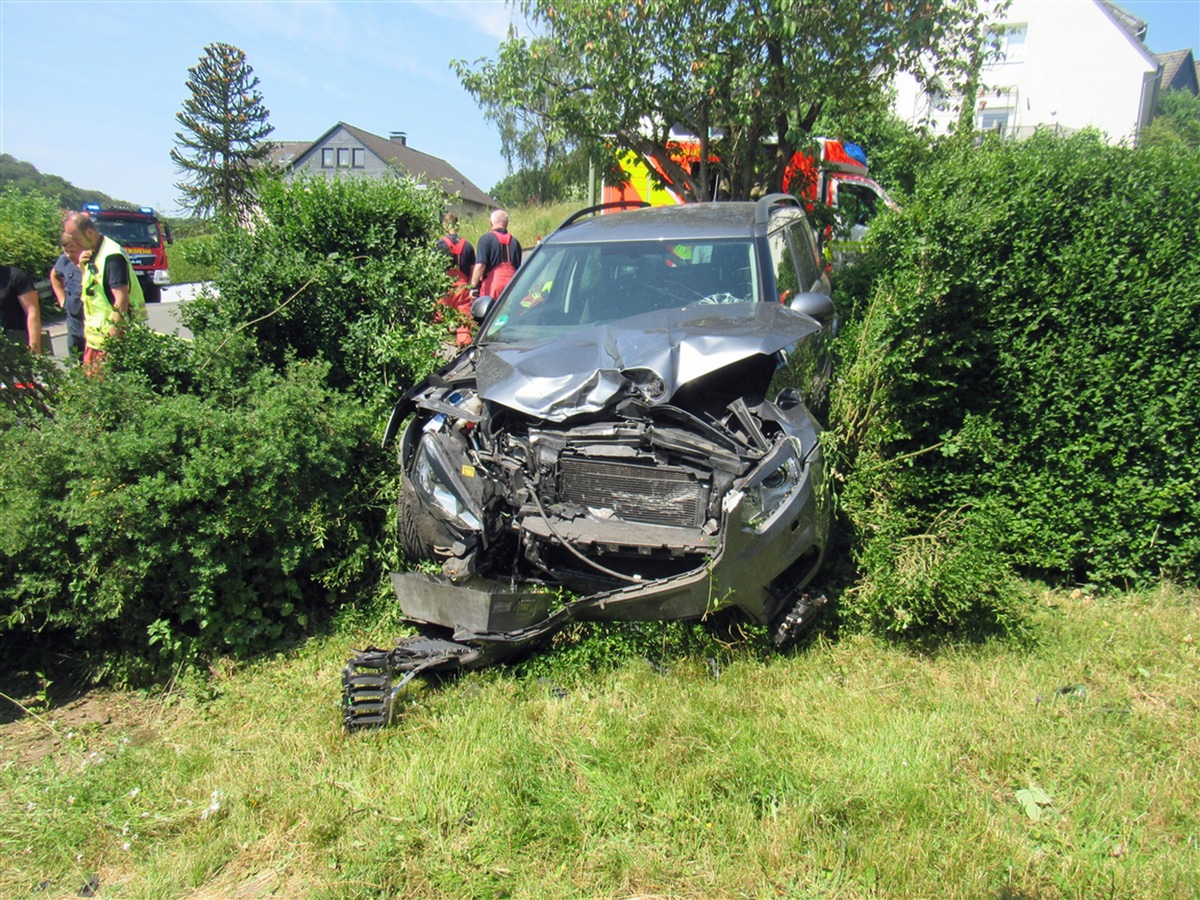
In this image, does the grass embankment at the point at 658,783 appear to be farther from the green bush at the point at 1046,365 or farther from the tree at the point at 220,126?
the tree at the point at 220,126

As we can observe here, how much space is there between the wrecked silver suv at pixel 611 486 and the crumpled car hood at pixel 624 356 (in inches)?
0.4

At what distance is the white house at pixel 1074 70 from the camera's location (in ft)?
105

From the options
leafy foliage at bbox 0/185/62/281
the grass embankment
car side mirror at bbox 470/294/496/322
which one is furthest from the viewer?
leafy foliage at bbox 0/185/62/281

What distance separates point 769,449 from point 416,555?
191cm

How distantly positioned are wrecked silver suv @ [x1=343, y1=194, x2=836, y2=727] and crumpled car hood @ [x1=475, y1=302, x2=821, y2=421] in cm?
1

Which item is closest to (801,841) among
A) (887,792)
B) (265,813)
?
(887,792)

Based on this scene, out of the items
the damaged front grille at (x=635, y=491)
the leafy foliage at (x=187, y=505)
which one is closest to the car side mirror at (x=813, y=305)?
the damaged front grille at (x=635, y=491)

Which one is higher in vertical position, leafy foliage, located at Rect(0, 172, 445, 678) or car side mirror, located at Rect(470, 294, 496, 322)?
car side mirror, located at Rect(470, 294, 496, 322)

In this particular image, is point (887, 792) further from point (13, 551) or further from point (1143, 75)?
point (1143, 75)

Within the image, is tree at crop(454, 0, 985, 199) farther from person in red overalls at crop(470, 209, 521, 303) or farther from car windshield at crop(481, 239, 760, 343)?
car windshield at crop(481, 239, 760, 343)

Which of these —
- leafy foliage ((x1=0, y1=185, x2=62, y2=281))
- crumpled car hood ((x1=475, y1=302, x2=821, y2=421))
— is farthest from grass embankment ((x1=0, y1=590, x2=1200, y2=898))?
leafy foliage ((x1=0, y1=185, x2=62, y2=281))

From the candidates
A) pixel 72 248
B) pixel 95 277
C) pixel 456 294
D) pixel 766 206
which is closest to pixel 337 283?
pixel 456 294

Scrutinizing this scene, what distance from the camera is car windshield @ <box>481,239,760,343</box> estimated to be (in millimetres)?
4938

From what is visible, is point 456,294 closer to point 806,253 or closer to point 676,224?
point 676,224
